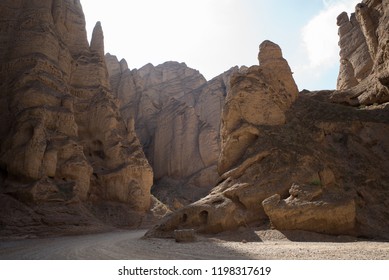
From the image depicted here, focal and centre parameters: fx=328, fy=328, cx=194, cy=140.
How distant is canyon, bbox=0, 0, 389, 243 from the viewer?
48.4ft

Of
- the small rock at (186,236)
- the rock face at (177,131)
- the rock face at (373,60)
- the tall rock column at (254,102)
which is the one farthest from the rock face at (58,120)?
the rock face at (373,60)

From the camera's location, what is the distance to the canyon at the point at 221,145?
14.8 metres

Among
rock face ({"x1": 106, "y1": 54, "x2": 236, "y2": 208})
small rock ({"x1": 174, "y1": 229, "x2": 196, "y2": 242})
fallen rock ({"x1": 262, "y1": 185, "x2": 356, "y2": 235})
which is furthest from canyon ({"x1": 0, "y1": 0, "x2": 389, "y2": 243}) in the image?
rock face ({"x1": 106, "y1": 54, "x2": 236, "y2": 208})

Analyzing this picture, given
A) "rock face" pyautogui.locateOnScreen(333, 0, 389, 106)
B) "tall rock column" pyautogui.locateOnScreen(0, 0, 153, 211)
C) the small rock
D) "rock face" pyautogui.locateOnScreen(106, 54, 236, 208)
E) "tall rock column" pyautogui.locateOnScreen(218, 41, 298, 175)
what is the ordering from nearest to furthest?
the small rock < "tall rock column" pyautogui.locateOnScreen(218, 41, 298, 175) < "rock face" pyautogui.locateOnScreen(333, 0, 389, 106) < "tall rock column" pyautogui.locateOnScreen(0, 0, 153, 211) < "rock face" pyautogui.locateOnScreen(106, 54, 236, 208)

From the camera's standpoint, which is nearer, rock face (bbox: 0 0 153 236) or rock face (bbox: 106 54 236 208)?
rock face (bbox: 0 0 153 236)

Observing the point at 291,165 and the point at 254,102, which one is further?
the point at 254,102

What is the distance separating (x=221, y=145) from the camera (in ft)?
65.4

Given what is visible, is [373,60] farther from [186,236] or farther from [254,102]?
[186,236]

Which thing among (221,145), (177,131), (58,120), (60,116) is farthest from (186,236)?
(177,131)

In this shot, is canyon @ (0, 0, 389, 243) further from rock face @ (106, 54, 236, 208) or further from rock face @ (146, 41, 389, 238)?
rock face @ (106, 54, 236, 208)

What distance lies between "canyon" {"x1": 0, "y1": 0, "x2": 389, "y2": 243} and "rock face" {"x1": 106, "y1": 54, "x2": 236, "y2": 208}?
2.78 metres

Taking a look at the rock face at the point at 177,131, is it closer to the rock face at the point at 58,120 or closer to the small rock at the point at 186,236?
the rock face at the point at 58,120

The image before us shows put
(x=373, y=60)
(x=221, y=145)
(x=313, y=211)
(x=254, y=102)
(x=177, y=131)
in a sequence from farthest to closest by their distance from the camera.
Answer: (x=177, y=131), (x=373, y=60), (x=221, y=145), (x=254, y=102), (x=313, y=211)

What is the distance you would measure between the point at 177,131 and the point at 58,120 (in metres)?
31.7
